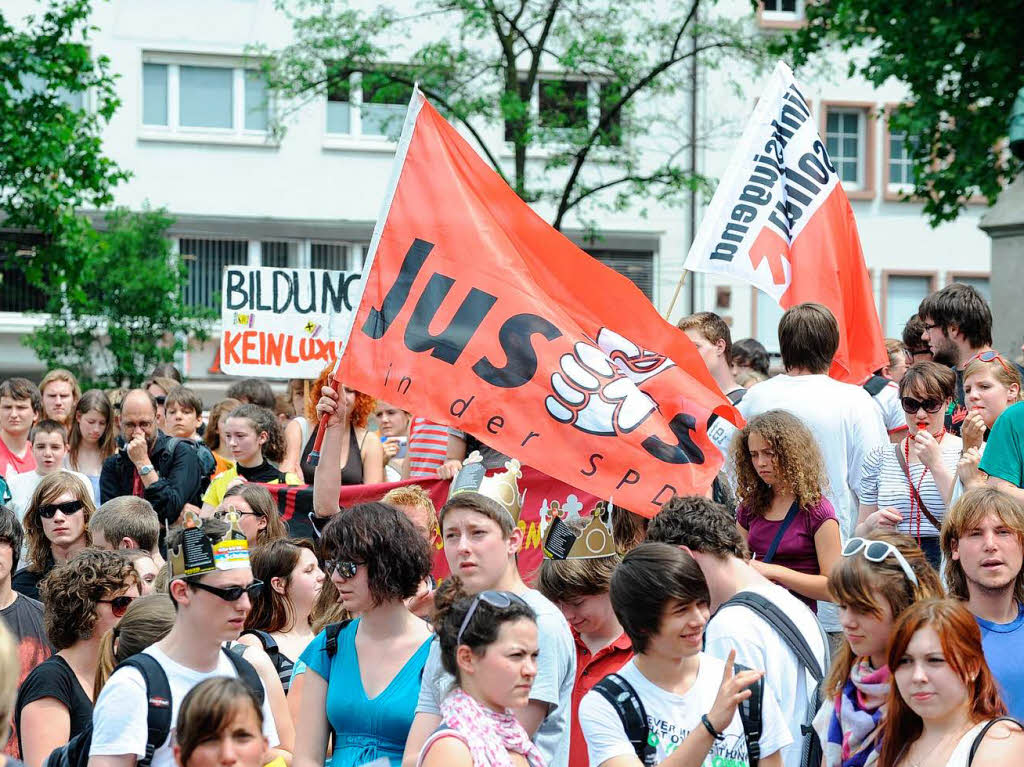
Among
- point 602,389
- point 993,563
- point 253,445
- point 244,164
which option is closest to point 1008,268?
point 253,445

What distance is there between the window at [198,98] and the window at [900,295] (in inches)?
513

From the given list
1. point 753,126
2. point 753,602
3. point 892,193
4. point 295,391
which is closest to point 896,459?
point 753,602

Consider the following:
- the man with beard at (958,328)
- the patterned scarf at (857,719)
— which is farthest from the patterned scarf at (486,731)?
the man with beard at (958,328)

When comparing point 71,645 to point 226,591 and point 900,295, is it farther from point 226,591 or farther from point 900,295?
point 900,295

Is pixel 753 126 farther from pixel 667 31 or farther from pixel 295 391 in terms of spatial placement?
pixel 667 31

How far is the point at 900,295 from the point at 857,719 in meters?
27.0

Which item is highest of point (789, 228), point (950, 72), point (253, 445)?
point (950, 72)

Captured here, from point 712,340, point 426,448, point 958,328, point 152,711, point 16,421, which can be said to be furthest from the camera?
point 16,421

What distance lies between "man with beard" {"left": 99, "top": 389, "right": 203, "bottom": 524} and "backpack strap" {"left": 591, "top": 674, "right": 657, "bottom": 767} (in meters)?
5.06

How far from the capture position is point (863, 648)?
4.32 m

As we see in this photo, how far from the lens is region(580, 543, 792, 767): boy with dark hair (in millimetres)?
4215

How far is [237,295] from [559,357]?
6039 millimetres

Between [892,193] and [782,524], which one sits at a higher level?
[892,193]

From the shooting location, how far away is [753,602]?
15.6ft
